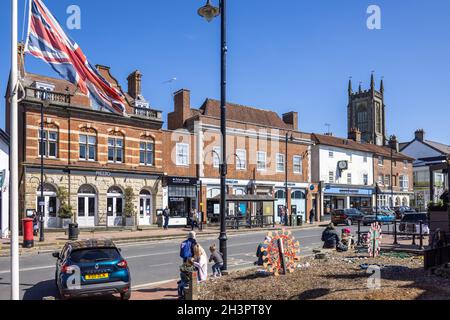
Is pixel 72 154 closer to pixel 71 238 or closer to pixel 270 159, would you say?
pixel 71 238

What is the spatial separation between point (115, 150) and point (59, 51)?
2331cm

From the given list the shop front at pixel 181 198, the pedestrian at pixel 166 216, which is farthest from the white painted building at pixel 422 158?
the pedestrian at pixel 166 216

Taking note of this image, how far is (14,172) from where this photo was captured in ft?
24.9

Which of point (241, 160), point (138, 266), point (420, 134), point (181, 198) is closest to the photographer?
point (138, 266)

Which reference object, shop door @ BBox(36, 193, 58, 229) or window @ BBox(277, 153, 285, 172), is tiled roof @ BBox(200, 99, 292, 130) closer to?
window @ BBox(277, 153, 285, 172)

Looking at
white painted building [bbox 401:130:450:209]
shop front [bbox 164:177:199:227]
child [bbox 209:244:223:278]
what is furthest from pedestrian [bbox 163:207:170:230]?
white painted building [bbox 401:130:450:209]

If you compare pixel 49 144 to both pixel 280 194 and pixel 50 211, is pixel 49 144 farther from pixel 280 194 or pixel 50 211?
pixel 280 194

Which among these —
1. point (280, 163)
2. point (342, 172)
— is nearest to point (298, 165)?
point (280, 163)

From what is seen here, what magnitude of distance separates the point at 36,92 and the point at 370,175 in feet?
137

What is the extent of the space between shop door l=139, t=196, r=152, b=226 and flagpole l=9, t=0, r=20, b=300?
25.8 metres

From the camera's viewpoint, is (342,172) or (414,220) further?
(342,172)

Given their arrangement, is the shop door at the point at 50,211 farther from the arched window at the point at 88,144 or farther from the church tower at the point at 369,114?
the church tower at the point at 369,114
